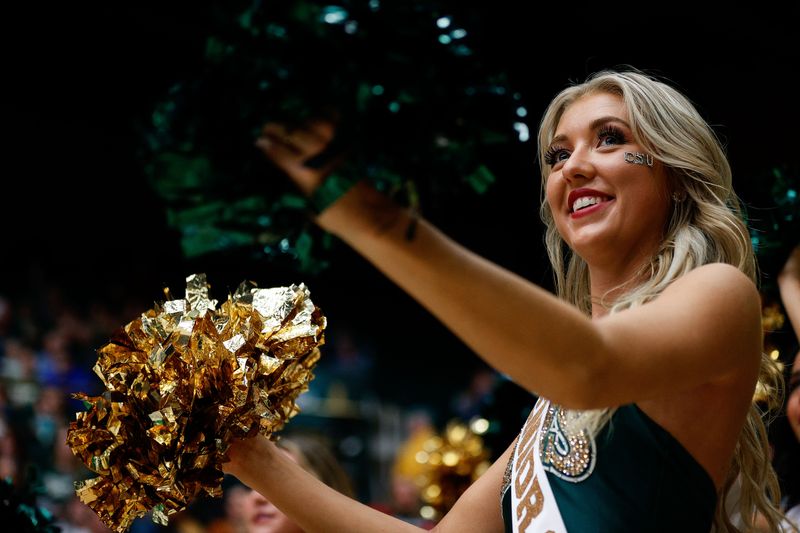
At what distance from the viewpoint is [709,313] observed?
1.07 meters

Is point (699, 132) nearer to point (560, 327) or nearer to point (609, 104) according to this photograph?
point (609, 104)

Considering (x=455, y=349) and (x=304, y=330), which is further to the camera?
(x=455, y=349)

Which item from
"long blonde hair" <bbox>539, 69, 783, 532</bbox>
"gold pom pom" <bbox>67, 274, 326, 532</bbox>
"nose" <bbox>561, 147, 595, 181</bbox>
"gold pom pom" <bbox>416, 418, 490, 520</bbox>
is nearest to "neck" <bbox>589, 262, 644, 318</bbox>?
"long blonde hair" <bbox>539, 69, 783, 532</bbox>

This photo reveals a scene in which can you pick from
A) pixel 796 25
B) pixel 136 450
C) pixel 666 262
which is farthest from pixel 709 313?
pixel 796 25

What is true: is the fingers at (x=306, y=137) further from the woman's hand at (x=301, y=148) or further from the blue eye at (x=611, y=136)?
the blue eye at (x=611, y=136)

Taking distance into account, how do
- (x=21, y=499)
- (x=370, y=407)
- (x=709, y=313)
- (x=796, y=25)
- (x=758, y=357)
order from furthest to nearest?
(x=370, y=407)
(x=796, y=25)
(x=21, y=499)
(x=758, y=357)
(x=709, y=313)

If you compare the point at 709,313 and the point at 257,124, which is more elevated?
the point at 257,124

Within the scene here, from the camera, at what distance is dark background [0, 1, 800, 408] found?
455 cm

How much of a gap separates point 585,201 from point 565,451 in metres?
0.40

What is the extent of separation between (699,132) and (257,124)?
0.88 m

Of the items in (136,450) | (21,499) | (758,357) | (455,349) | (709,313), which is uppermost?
(709,313)

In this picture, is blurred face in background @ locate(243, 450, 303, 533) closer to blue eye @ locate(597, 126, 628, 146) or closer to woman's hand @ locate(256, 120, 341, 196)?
blue eye @ locate(597, 126, 628, 146)

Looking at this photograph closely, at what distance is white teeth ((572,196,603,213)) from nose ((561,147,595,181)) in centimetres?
3

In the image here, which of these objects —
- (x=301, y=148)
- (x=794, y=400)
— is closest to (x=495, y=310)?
(x=301, y=148)
